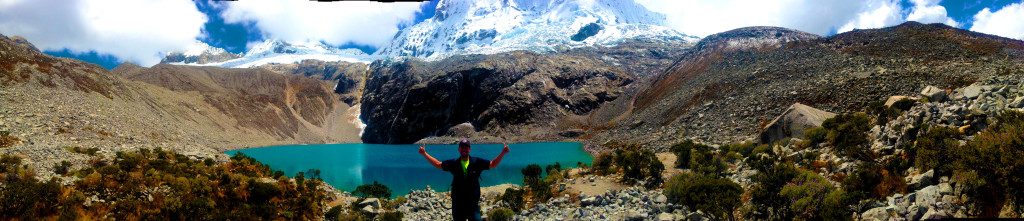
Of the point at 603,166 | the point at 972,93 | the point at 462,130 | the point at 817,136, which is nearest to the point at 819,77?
the point at 603,166

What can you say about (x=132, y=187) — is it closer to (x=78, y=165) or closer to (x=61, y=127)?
(x=78, y=165)

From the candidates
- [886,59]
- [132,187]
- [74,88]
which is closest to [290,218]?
[132,187]

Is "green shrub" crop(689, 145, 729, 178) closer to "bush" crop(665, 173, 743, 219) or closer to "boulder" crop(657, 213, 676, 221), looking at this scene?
"bush" crop(665, 173, 743, 219)

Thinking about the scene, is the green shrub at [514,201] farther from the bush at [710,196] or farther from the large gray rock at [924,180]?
the large gray rock at [924,180]

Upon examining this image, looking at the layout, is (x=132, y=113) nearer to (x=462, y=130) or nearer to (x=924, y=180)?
(x=462, y=130)

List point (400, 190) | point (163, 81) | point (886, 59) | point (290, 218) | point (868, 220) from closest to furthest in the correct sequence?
point (868, 220), point (290, 218), point (400, 190), point (886, 59), point (163, 81)

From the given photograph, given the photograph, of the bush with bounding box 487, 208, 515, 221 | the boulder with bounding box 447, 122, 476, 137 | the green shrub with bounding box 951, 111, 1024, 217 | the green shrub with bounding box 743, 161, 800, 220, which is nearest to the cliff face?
the boulder with bounding box 447, 122, 476, 137
